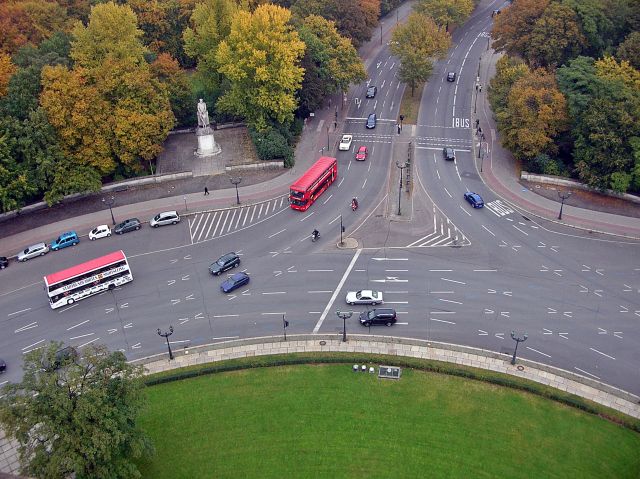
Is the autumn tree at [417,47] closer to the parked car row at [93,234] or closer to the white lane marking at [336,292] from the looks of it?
the white lane marking at [336,292]

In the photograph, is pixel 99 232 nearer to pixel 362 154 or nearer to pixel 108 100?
pixel 108 100

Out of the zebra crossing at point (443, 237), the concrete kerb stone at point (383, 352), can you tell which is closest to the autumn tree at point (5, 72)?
the concrete kerb stone at point (383, 352)

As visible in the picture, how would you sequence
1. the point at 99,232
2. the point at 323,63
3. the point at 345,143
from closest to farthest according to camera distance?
1. the point at 99,232
2. the point at 345,143
3. the point at 323,63

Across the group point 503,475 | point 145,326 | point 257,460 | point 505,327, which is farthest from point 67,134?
point 503,475

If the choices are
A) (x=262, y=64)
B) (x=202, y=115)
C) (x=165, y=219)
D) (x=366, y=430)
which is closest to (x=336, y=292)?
(x=366, y=430)

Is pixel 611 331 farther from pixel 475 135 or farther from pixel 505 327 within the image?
pixel 475 135

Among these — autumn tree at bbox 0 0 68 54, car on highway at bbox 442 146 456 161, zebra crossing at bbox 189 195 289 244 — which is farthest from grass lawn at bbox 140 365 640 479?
autumn tree at bbox 0 0 68 54
